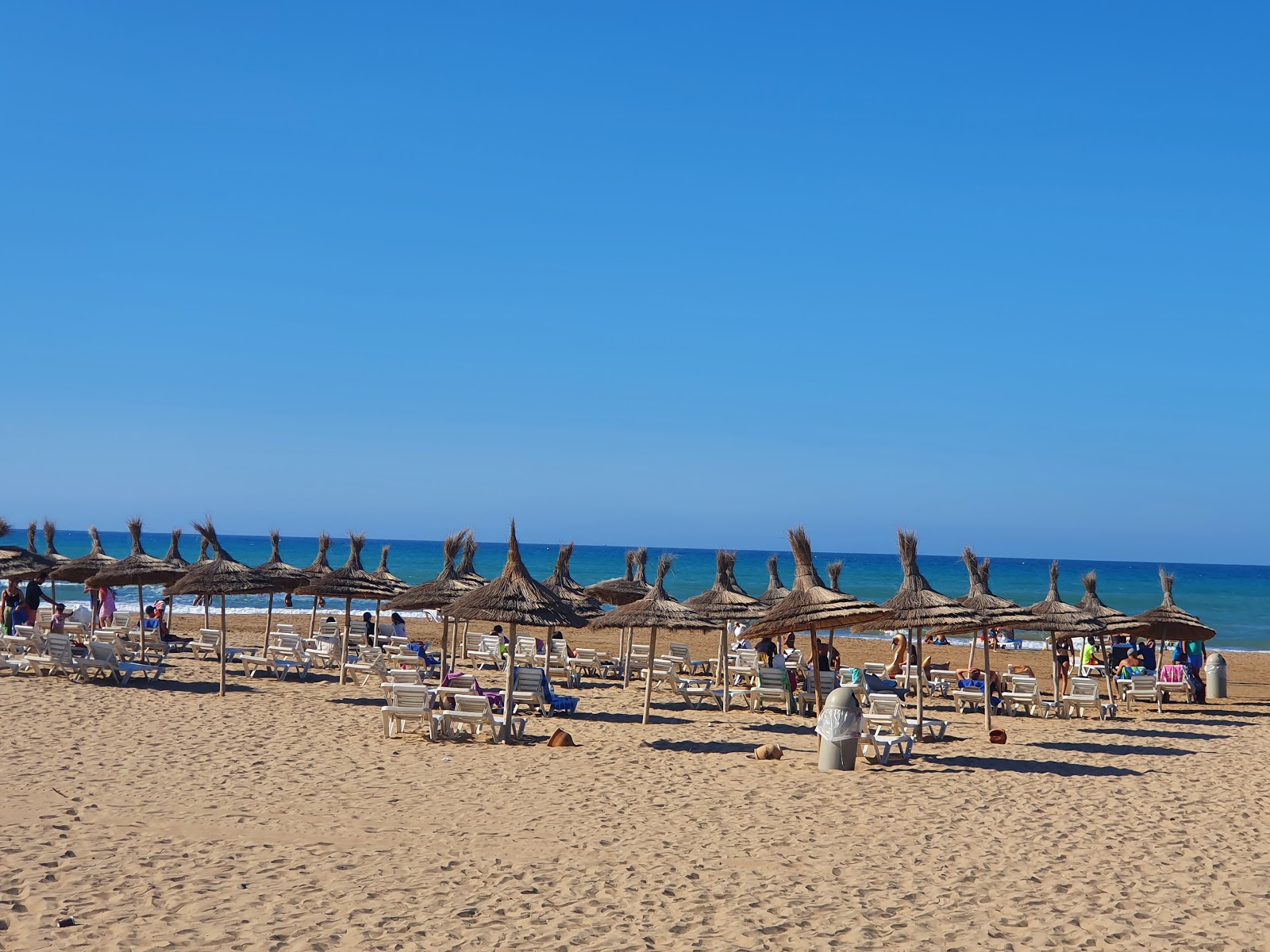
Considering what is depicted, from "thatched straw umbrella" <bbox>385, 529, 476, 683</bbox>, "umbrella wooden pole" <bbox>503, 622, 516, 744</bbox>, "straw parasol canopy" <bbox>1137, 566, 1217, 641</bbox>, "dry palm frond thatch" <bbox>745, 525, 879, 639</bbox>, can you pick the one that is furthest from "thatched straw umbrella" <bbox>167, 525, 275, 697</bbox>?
"straw parasol canopy" <bbox>1137, 566, 1217, 641</bbox>

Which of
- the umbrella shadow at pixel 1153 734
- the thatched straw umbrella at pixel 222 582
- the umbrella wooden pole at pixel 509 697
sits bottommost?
the umbrella shadow at pixel 1153 734

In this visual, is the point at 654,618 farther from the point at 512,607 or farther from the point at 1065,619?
the point at 1065,619

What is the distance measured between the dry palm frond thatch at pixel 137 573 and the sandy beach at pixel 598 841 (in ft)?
→ 16.0

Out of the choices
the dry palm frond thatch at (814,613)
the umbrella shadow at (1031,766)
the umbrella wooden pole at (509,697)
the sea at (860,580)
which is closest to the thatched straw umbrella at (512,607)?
the umbrella wooden pole at (509,697)

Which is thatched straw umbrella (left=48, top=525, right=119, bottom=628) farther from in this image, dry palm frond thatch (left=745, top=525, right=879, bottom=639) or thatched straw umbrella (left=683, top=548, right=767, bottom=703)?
dry palm frond thatch (left=745, top=525, right=879, bottom=639)

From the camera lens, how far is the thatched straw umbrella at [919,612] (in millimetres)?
13188

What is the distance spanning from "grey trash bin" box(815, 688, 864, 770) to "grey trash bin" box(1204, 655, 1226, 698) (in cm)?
1135

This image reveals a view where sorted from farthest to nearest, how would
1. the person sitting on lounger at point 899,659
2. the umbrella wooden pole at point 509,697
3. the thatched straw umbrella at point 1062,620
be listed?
1. the person sitting on lounger at point 899,659
2. the thatched straw umbrella at point 1062,620
3. the umbrella wooden pole at point 509,697

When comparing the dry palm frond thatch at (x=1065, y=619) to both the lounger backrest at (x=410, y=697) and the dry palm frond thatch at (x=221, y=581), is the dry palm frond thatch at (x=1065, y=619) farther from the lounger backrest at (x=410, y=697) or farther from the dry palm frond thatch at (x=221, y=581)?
the dry palm frond thatch at (x=221, y=581)

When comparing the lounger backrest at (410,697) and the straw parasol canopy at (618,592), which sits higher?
the straw parasol canopy at (618,592)

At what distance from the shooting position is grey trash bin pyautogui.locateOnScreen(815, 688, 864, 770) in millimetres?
10969

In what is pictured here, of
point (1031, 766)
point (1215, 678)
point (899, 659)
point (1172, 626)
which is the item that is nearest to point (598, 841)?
point (1031, 766)

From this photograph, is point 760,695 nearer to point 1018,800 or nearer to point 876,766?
point 876,766

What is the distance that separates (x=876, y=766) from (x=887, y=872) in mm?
4247
